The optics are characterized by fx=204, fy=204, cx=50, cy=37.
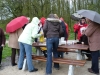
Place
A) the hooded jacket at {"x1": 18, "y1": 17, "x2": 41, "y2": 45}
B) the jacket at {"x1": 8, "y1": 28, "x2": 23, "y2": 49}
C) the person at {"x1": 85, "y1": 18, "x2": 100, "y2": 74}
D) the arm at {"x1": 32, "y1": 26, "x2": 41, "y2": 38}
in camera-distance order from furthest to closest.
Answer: the jacket at {"x1": 8, "y1": 28, "x2": 23, "y2": 49} < the hooded jacket at {"x1": 18, "y1": 17, "x2": 41, "y2": 45} < the arm at {"x1": 32, "y1": 26, "x2": 41, "y2": 38} < the person at {"x1": 85, "y1": 18, "x2": 100, "y2": 74}

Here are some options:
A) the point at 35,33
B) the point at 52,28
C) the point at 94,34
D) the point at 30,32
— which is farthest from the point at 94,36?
the point at 30,32

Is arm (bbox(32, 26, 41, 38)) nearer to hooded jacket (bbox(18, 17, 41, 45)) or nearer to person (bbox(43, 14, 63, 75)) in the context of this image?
hooded jacket (bbox(18, 17, 41, 45))

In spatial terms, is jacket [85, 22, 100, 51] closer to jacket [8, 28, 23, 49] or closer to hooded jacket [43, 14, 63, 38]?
hooded jacket [43, 14, 63, 38]

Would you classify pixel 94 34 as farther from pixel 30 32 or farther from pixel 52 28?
pixel 30 32

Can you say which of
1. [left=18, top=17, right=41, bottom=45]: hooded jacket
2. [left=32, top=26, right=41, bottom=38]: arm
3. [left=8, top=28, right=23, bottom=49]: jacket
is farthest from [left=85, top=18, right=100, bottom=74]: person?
[left=8, top=28, right=23, bottom=49]: jacket

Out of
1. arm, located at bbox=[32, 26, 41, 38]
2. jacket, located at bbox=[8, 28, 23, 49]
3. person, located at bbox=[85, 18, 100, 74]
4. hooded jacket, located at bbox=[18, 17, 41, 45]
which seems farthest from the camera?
jacket, located at bbox=[8, 28, 23, 49]

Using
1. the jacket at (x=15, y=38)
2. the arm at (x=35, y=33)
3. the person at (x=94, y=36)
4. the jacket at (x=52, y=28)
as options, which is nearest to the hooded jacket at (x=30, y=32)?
the arm at (x=35, y=33)

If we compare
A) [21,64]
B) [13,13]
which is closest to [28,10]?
[13,13]

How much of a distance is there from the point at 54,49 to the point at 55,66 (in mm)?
685

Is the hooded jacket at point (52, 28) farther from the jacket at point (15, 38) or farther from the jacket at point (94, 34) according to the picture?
the jacket at point (15, 38)

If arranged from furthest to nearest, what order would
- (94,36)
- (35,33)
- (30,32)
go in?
1. (30,32)
2. (35,33)
3. (94,36)

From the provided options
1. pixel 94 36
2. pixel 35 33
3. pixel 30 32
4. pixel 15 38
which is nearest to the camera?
pixel 94 36

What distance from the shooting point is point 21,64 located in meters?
6.30

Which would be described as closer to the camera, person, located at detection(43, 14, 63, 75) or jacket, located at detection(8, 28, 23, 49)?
person, located at detection(43, 14, 63, 75)
